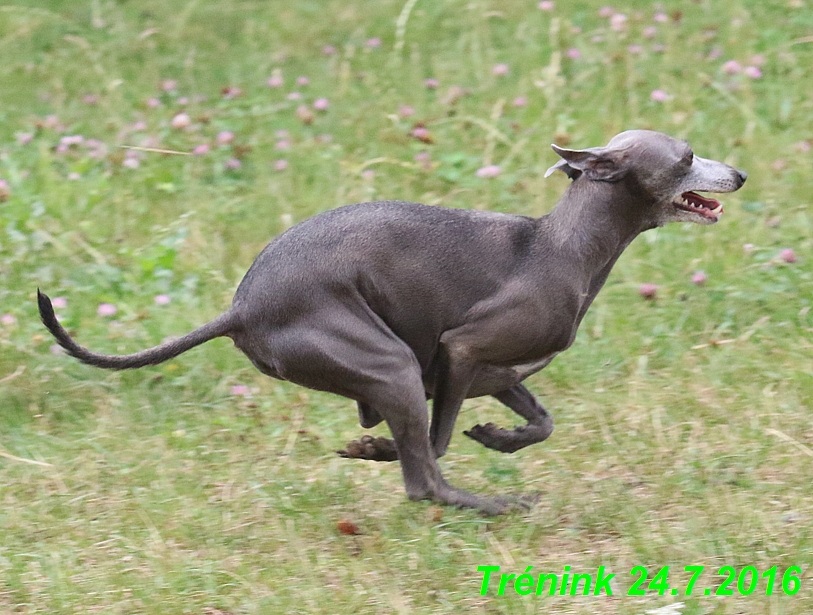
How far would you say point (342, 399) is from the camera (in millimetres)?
5668

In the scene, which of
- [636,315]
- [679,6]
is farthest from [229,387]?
[679,6]

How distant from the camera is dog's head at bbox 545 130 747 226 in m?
4.43

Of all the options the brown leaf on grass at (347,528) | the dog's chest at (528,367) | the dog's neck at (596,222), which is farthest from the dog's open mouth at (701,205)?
the brown leaf on grass at (347,528)

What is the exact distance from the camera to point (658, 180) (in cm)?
445

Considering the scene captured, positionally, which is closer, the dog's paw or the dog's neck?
the dog's neck

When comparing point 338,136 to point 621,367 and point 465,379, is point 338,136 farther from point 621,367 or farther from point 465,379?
point 465,379

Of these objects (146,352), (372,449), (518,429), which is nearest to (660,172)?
(518,429)

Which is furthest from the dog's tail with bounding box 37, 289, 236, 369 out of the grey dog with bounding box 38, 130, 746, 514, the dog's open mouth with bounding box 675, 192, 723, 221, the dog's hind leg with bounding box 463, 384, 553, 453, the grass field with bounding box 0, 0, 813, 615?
the dog's open mouth with bounding box 675, 192, 723, 221

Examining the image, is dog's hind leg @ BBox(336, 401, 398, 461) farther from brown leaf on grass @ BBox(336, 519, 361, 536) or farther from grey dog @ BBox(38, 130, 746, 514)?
brown leaf on grass @ BBox(336, 519, 361, 536)

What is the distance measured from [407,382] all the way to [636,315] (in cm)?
203

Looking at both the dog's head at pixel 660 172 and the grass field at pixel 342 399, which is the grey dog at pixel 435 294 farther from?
the grass field at pixel 342 399

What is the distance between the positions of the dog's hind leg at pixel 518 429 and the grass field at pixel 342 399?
0.22 m

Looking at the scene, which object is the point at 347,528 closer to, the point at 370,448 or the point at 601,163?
the point at 370,448

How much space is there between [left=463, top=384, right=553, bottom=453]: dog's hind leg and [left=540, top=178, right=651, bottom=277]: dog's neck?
1.87 feet
